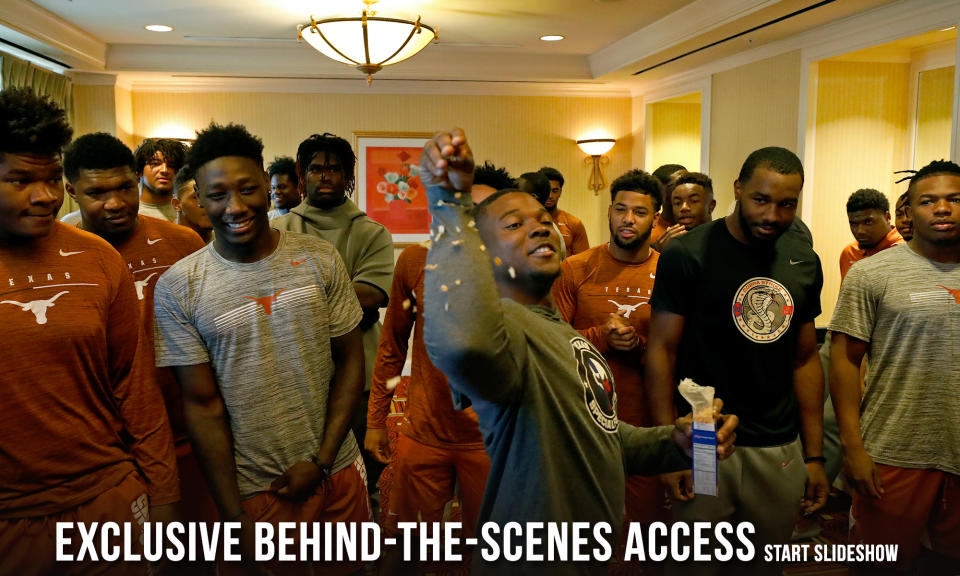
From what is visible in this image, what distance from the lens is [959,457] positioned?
205 cm

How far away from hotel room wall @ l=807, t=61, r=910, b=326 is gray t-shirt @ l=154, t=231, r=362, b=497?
13.5 ft

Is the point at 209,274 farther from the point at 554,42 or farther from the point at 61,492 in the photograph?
the point at 554,42

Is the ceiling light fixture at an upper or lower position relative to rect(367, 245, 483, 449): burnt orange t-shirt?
upper

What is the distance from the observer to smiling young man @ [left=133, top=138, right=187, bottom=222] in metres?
3.20

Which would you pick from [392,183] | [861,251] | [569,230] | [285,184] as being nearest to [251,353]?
[285,184]

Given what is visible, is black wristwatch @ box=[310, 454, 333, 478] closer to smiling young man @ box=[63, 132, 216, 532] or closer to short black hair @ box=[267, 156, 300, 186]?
smiling young man @ box=[63, 132, 216, 532]

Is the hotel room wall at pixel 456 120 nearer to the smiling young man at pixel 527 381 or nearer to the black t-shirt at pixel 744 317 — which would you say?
the black t-shirt at pixel 744 317

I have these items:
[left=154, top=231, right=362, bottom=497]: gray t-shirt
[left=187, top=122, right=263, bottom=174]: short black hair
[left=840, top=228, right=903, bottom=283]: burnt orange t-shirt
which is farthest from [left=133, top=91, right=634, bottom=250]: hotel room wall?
[left=154, top=231, right=362, bottom=497]: gray t-shirt

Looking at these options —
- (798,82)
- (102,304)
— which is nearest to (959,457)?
(102,304)

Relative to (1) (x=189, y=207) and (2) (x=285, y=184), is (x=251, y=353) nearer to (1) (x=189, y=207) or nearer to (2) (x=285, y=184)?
(1) (x=189, y=207)

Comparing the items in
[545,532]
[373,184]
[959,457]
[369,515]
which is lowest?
[369,515]

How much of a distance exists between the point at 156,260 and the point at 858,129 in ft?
15.0

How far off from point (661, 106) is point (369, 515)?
628 centimetres

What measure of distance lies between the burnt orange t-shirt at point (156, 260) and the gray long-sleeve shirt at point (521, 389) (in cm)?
114
